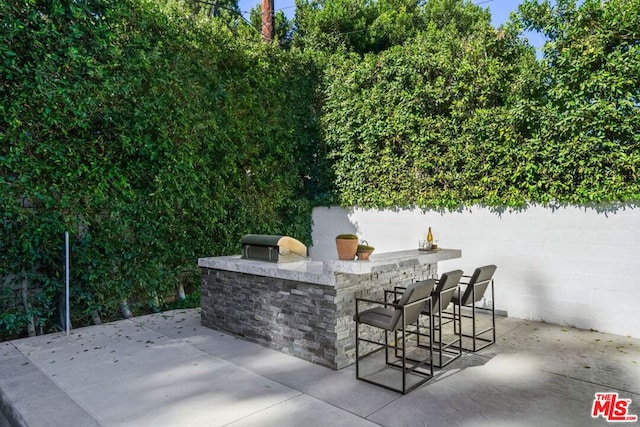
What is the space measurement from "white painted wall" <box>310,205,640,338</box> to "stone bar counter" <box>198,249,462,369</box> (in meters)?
1.13

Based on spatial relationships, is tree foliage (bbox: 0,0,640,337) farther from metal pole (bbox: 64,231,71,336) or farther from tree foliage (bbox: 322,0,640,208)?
metal pole (bbox: 64,231,71,336)

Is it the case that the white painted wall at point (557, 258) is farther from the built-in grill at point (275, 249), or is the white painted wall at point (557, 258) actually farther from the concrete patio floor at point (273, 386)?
the built-in grill at point (275, 249)

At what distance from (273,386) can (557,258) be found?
4159mm

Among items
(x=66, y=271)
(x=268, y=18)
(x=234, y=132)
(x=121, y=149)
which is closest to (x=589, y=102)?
(x=234, y=132)

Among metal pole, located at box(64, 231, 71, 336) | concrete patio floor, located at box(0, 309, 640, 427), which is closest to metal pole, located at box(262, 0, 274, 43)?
metal pole, located at box(64, 231, 71, 336)

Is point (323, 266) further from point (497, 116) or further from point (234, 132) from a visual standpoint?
point (234, 132)

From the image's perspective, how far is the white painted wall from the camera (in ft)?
15.7

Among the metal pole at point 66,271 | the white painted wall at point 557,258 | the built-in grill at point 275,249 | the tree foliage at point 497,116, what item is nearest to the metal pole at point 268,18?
the tree foliage at point 497,116

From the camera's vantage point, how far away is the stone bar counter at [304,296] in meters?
3.67

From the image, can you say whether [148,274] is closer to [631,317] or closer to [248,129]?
[248,129]

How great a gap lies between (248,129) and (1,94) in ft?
11.5

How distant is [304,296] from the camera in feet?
12.8
